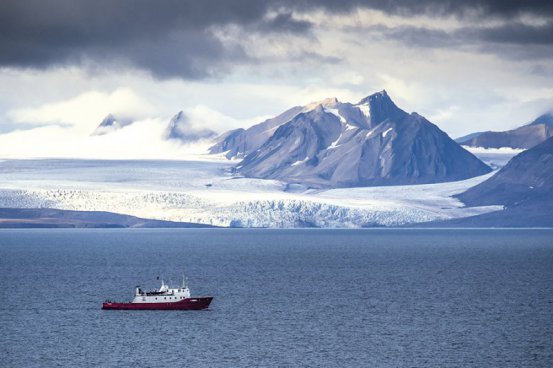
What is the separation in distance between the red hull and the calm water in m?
0.87

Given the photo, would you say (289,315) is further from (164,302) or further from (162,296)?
(162,296)

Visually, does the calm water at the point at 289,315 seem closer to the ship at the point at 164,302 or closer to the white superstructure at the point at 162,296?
the ship at the point at 164,302

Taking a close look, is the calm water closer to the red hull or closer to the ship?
the red hull

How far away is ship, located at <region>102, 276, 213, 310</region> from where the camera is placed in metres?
78.4

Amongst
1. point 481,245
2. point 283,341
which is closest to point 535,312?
point 283,341

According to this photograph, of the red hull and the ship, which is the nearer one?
the red hull

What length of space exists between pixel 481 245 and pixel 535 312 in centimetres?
11146

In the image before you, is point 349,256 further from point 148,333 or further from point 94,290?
point 148,333

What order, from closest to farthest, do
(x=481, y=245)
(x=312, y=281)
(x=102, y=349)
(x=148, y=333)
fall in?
(x=102, y=349)
(x=148, y=333)
(x=312, y=281)
(x=481, y=245)

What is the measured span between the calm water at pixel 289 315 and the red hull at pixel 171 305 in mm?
871

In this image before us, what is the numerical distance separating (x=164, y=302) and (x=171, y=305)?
2.20 feet

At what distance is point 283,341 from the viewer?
63.5m

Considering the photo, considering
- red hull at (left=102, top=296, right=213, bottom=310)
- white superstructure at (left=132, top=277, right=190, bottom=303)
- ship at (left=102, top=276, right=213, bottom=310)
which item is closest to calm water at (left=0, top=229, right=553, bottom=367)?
red hull at (left=102, top=296, right=213, bottom=310)

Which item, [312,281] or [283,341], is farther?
[312,281]
